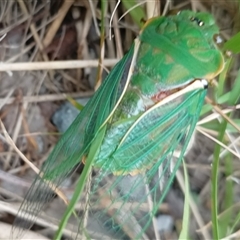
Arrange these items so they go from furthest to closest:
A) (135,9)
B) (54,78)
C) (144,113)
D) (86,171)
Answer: (54,78)
(135,9)
(144,113)
(86,171)

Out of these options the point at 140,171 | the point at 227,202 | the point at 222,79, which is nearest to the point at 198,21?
the point at 222,79

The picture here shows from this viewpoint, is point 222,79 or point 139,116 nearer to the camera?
point 139,116

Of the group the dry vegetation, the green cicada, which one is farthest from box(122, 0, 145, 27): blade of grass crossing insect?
the green cicada

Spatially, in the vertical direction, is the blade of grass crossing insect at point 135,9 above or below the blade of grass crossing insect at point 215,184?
above

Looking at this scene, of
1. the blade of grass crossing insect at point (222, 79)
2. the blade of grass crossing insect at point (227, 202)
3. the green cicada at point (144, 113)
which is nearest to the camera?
the green cicada at point (144, 113)

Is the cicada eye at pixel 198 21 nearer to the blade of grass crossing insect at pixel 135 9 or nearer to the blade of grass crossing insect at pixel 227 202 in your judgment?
the blade of grass crossing insect at pixel 135 9

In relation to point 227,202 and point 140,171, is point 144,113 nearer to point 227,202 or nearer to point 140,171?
point 140,171

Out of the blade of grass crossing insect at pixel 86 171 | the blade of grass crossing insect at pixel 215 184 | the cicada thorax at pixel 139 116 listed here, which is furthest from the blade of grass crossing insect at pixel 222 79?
the blade of grass crossing insect at pixel 86 171
